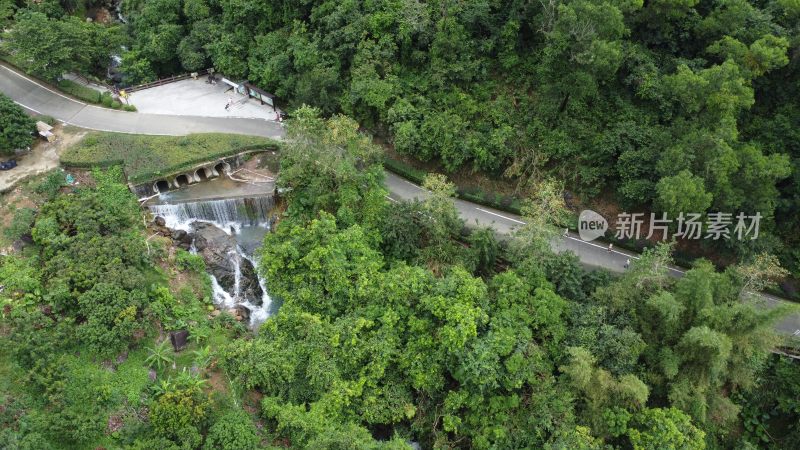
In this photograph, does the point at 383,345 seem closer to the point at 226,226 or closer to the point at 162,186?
the point at 226,226

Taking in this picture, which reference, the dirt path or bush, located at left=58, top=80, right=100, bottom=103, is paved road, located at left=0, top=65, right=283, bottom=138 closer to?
bush, located at left=58, top=80, right=100, bottom=103

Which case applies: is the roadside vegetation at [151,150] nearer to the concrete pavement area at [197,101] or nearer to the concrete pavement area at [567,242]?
the concrete pavement area at [197,101]

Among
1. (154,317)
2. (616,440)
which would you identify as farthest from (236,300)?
(616,440)

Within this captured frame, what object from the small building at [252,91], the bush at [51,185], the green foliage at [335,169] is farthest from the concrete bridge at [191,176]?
the green foliage at [335,169]

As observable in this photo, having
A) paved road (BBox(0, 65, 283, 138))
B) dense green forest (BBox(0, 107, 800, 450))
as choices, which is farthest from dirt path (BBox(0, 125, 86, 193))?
dense green forest (BBox(0, 107, 800, 450))

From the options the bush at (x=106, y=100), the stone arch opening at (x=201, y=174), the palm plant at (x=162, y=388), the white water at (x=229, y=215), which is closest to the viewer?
the palm plant at (x=162, y=388)

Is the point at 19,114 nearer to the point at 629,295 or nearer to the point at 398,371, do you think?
the point at 398,371

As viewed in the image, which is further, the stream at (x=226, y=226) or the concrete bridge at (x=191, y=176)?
the concrete bridge at (x=191, y=176)

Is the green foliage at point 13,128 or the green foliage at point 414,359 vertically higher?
the green foliage at point 13,128
